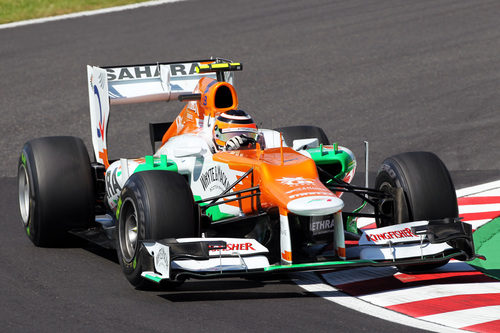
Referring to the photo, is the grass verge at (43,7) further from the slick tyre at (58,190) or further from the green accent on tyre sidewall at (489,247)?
the green accent on tyre sidewall at (489,247)

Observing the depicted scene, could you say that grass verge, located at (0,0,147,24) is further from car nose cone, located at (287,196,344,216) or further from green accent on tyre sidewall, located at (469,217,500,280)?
car nose cone, located at (287,196,344,216)

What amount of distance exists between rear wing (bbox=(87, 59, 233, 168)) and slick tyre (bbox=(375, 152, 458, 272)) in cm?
255

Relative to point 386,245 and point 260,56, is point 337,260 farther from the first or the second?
point 260,56

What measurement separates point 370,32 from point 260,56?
7.96ft

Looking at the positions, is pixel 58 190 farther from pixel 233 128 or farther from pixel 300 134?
pixel 300 134

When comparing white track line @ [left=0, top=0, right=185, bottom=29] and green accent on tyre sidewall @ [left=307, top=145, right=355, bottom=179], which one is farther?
white track line @ [left=0, top=0, right=185, bottom=29]

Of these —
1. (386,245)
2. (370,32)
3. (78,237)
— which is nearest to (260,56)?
(370,32)

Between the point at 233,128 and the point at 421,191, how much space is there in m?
1.78

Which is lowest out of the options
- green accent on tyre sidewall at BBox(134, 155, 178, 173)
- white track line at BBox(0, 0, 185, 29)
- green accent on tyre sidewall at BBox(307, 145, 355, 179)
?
green accent on tyre sidewall at BBox(307, 145, 355, 179)

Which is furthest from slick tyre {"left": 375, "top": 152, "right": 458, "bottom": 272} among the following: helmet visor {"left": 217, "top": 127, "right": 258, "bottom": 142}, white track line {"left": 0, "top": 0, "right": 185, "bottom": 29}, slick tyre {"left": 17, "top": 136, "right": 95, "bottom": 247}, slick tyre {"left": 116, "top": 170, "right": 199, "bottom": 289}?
white track line {"left": 0, "top": 0, "right": 185, "bottom": 29}

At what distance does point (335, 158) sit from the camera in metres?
9.12

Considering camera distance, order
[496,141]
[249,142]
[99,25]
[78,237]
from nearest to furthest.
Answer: [249,142] → [78,237] → [496,141] → [99,25]

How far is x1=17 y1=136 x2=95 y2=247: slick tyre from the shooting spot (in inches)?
371

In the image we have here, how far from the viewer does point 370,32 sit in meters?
20.0
